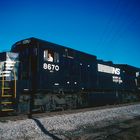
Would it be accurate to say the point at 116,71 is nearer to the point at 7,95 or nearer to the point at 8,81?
the point at 8,81

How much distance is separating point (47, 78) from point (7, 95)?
2.86 metres

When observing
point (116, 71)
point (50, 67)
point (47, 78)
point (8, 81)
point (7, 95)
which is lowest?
point (7, 95)

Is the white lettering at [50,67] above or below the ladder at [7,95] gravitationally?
above

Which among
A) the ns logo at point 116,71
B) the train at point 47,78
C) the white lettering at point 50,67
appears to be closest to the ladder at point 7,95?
the train at point 47,78

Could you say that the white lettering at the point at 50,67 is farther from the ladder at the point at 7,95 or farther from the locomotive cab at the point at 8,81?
the ladder at the point at 7,95

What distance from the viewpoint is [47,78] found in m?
11.9

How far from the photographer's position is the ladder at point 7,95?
9467 mm

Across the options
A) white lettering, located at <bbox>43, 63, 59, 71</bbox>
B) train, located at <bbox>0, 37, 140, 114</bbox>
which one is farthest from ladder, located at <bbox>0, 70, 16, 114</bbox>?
white lettering, located at <bbox>43, 63, 59, 71</bbox>

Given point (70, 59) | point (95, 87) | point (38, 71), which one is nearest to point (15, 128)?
point (38, 71)

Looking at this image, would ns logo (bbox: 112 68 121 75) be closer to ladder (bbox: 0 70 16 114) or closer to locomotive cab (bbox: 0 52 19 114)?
locomotive cab (bbox: 0 52 19 114)

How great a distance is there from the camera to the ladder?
947cm

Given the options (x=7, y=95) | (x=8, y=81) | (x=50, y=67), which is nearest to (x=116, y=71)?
(x=50, y=67)

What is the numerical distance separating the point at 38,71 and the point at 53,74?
129 centimetres

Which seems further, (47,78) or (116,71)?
(116,71)
